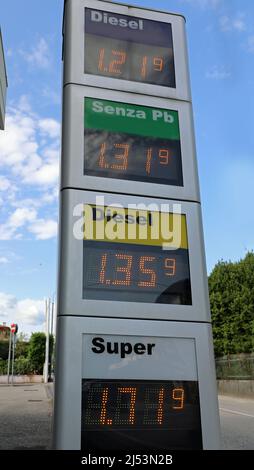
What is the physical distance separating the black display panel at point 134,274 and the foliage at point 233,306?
76.9 ft

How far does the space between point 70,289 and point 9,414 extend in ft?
36.8

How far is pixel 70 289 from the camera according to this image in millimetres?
5012

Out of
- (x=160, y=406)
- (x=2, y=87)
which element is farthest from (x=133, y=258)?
(x=2, y=87)

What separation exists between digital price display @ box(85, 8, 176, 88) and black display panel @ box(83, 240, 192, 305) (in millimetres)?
2586

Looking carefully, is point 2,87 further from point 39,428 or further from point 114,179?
point 114,179

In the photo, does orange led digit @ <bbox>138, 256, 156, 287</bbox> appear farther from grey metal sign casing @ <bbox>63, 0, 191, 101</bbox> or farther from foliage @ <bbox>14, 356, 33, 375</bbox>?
foliage @ <bbox>14, 356, 33, 375</bbox>

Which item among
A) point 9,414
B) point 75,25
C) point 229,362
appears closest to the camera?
point 75,25

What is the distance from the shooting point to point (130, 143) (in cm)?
593

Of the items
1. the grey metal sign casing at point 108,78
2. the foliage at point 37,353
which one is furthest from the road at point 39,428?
the foliage at point 37,353

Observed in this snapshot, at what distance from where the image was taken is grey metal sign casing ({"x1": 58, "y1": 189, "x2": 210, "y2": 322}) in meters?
5.01

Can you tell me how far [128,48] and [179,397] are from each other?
478 cm

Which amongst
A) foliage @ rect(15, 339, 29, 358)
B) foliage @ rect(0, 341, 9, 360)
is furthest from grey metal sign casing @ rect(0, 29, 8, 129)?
foliage @ rect(0, 341, 9, 360)

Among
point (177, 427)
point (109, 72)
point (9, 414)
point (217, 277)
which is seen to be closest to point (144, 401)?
point (177, 427)

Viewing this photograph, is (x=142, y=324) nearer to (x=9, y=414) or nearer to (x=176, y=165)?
(x=176, y=165)
